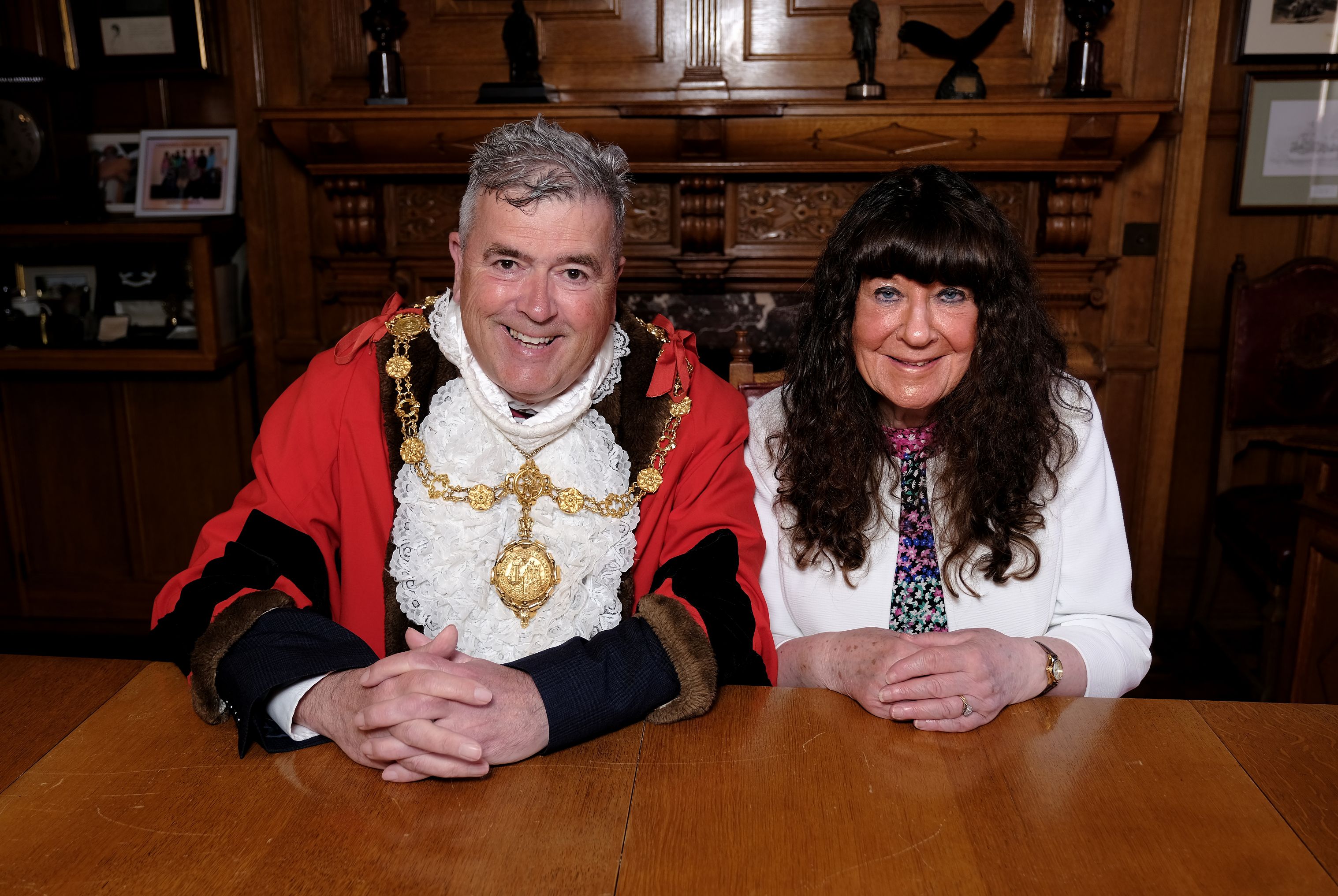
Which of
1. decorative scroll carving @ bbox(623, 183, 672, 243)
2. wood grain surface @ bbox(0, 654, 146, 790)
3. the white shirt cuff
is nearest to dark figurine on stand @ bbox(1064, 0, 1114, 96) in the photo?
decorative scroll carving @ bbox(623, 183, 672, 243)

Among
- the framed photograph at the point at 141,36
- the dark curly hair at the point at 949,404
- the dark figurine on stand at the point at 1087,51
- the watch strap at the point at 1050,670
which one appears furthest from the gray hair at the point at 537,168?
the framed photograph at the point at 141,36

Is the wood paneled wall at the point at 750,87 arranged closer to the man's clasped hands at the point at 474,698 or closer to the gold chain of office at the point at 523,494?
the gold chain of office at the point at 523,494

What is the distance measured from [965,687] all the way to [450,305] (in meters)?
1.04

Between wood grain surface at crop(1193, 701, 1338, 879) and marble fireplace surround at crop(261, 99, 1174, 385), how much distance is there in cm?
176

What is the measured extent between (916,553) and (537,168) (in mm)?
915

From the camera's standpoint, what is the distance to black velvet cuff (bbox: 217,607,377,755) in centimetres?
117

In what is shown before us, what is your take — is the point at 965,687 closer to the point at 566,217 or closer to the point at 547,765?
the point at 547,765

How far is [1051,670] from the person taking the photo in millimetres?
1402

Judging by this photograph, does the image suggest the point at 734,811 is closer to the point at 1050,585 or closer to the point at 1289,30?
the point at 1050,585

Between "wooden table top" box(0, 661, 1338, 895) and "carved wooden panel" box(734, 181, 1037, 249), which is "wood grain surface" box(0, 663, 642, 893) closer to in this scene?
"wooden table top" box(0, 661, 1338, 895)

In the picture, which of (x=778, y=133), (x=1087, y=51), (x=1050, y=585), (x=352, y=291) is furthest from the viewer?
(x=352, y=291)

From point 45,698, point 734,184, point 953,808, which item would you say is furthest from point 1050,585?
point 734,184

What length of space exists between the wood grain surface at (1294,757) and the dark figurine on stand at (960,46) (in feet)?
7.03

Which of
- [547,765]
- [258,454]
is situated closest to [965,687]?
[547,765]
